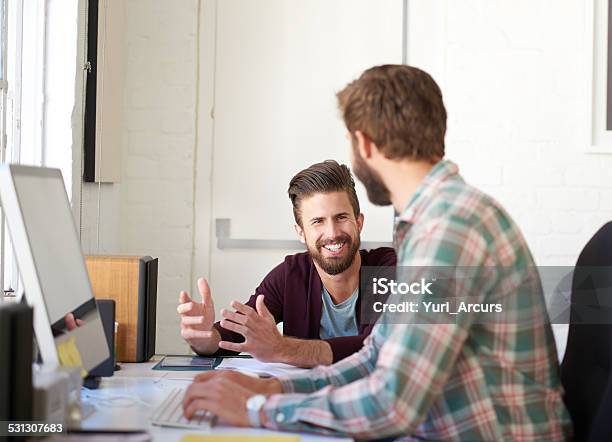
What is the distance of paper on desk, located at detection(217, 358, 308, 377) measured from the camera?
6.66 ft

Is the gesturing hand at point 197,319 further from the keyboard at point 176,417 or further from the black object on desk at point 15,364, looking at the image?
the black object on desk at point 15,364

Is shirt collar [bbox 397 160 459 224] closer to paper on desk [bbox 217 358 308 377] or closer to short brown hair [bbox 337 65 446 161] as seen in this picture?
short brown hair [bbox 337 65 446 161]

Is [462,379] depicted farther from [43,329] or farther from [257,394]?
[43,329]

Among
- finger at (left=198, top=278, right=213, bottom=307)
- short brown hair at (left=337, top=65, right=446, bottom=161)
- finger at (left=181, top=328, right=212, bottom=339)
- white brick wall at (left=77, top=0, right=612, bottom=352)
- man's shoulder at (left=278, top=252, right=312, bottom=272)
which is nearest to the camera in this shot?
short brown hair at (left=337, top=65, right=446, bottom=161)

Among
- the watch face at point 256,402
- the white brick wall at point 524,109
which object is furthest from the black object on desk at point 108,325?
the white brick wall at point 524,109

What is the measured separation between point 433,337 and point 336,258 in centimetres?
110

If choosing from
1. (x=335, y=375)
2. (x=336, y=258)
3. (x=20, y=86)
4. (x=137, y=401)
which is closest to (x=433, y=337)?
(x=335, y=375)

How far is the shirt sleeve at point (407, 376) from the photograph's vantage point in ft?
4.49

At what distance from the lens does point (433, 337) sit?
4.52 ft

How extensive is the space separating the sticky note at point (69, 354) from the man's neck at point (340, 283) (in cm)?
105

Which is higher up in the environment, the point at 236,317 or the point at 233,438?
the point at 236,317

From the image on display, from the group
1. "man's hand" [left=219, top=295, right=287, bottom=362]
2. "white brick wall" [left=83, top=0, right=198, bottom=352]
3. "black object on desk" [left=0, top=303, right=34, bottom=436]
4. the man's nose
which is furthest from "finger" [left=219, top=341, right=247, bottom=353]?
"white brick wall" [left=83, top=0, right=198, bottom=352]

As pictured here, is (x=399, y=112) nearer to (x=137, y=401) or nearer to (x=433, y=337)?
(x=433, y=337)

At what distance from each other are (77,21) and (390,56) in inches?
47.6
